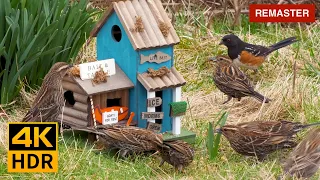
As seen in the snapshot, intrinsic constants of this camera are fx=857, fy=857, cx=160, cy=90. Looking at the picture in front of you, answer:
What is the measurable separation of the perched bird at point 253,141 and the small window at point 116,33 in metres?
1.17

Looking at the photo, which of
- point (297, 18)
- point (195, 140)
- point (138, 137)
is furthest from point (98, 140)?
point (297, 18)

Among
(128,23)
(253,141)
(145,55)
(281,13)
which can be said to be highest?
(281,13)

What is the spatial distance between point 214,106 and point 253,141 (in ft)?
5.31

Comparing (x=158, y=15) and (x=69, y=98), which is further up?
(x=158, y=15)

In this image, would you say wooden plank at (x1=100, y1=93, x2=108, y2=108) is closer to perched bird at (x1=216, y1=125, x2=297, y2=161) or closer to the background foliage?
perched bird at (x1=216, y1=125, x2=297, y2=161)

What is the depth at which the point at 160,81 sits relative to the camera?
7.08 m

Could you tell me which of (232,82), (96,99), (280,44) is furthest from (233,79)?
(96,99)

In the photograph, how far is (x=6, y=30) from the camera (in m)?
8.18

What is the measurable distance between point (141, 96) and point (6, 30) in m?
1.80

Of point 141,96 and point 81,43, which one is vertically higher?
point 81,43

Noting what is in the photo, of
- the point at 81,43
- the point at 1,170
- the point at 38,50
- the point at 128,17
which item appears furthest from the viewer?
the point at 81,43

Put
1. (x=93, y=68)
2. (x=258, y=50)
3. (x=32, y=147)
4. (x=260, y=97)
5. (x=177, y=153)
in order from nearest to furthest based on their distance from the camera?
(x=32, y=147) < (x=177, y=153) < (x=93, y=68) < (x=260, y=97) < (x=258, y=50)

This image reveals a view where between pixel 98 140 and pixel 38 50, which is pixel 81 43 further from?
pixel 98 140

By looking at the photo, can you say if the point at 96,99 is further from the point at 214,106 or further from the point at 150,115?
the point at 214,106
